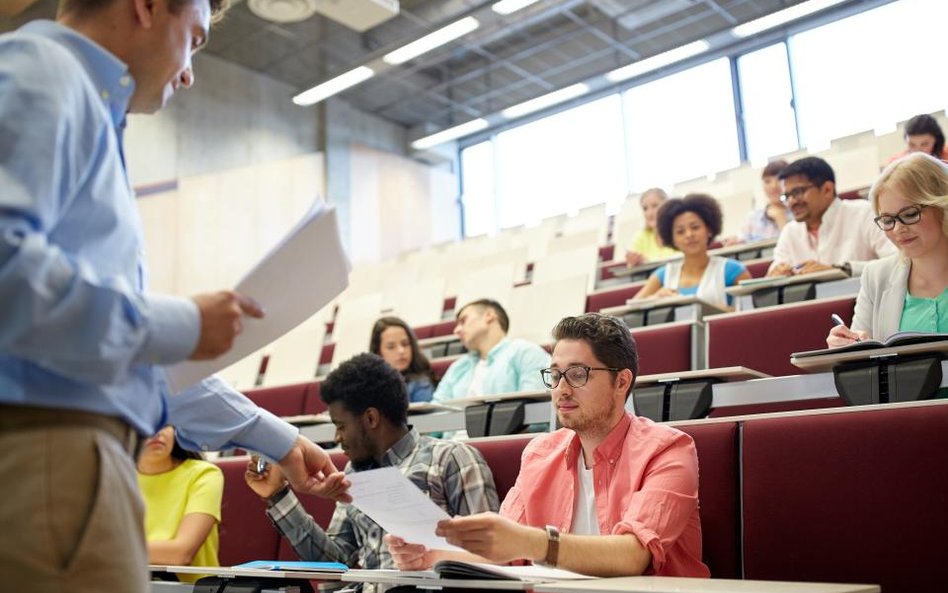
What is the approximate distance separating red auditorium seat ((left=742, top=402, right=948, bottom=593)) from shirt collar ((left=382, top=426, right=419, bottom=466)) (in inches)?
31.0

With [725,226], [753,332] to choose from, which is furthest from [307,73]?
[753,332]

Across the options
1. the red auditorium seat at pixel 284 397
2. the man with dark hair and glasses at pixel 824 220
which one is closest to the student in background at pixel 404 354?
the red auditorium seat at pixel 284 397

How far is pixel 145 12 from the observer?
0.83m

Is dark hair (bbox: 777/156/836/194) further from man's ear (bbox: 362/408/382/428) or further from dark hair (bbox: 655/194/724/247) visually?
man's ear (bbox: 362/408/382/428)

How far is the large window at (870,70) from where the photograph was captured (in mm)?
7117

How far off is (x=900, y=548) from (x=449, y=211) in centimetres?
893

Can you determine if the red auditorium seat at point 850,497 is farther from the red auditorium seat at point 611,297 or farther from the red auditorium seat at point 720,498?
the red auditorium seat at point 611,297

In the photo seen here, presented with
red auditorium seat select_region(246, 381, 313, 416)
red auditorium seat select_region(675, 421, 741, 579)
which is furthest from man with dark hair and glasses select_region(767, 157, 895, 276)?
red auditorium seat select_region(246, 381, 313, 416)

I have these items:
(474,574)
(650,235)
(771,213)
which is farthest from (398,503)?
(650,235)

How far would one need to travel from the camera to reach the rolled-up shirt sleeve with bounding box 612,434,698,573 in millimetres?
1317

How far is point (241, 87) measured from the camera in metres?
8.69

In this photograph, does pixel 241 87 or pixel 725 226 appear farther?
pixel 241 87

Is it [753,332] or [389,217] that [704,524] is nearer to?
[753,332]

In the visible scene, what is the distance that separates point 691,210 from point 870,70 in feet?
16.0
